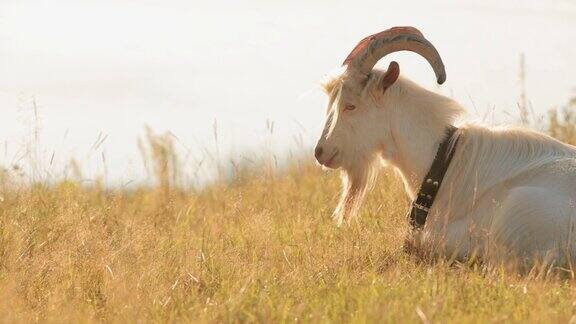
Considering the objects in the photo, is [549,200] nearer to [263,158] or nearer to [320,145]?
[320,145]

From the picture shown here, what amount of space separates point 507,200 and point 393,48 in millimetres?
1357

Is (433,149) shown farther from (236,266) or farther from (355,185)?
(236,266)

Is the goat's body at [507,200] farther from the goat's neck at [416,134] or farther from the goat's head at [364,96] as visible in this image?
the goat's head at [364,96]

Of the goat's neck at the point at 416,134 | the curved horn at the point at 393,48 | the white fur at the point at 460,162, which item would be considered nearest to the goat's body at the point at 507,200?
the white fur at the point at 460,162

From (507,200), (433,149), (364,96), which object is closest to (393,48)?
(364,96)

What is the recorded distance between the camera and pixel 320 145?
8.59 metres

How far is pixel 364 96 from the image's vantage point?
8461mm

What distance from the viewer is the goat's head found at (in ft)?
27.6

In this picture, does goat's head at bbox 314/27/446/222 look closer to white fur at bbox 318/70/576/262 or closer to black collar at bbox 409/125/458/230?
white fur at bbox 318/70/576/262

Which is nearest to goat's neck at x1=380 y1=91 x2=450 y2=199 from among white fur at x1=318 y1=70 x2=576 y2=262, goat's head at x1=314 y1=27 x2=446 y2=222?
white fur at x1=318 y1=70 x2=576 y2=262

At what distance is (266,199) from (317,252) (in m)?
2.99

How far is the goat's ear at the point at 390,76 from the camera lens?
329 inches

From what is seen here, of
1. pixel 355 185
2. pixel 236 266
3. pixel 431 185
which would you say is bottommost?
pixel 236 266

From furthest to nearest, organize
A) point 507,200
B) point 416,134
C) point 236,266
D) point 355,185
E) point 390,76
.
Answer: point 355,185 → point 416,134 → point 390,76 → point 507,200 → point 236,266
